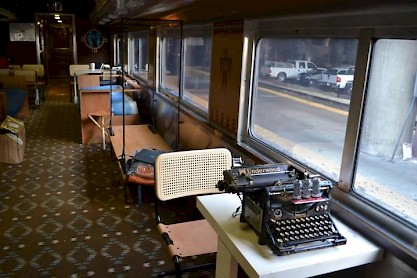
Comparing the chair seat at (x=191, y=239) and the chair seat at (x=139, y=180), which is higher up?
the chair seat at (x=191, y=239)

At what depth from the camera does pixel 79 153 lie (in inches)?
202

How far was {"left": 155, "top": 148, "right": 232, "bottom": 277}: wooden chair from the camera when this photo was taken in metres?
2.15

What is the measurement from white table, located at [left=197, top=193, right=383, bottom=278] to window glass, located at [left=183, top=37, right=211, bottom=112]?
2.39 m

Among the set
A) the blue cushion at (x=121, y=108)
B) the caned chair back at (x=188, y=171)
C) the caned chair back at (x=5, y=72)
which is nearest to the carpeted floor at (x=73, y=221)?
the caned chair back at (x=188, y=171)

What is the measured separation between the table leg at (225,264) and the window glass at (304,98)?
0.80 metres

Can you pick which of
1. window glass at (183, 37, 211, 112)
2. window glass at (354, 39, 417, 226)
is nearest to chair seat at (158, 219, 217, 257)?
window glass at (354, 39, 417, 226)

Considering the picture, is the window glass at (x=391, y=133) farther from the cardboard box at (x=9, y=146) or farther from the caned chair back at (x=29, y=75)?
the caned chair back at (x=29, y=75)

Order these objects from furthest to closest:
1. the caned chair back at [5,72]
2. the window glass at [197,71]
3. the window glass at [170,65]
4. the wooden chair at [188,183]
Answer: the caned chair back at [5,72]
the window glass at [170,65]
the window glass at [197,71]
the wooden chair at [188,183]

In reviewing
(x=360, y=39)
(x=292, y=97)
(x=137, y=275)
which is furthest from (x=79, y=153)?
(x=360, y=39)

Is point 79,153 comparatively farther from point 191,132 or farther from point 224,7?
point 224,7

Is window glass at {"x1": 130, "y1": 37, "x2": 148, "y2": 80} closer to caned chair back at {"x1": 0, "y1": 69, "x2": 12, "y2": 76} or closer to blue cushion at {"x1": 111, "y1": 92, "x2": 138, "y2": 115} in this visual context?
blue cushion at {"x1": 111, "y1": 92, "x2": 138, "y2": 115}

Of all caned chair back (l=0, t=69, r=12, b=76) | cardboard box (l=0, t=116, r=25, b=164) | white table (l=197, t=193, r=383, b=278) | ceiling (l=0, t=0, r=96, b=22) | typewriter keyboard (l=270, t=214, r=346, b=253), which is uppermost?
ceiling (l=0, t=0, r=96, b=22)

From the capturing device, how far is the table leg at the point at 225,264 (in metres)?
1.67

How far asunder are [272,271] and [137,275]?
4.70ft
